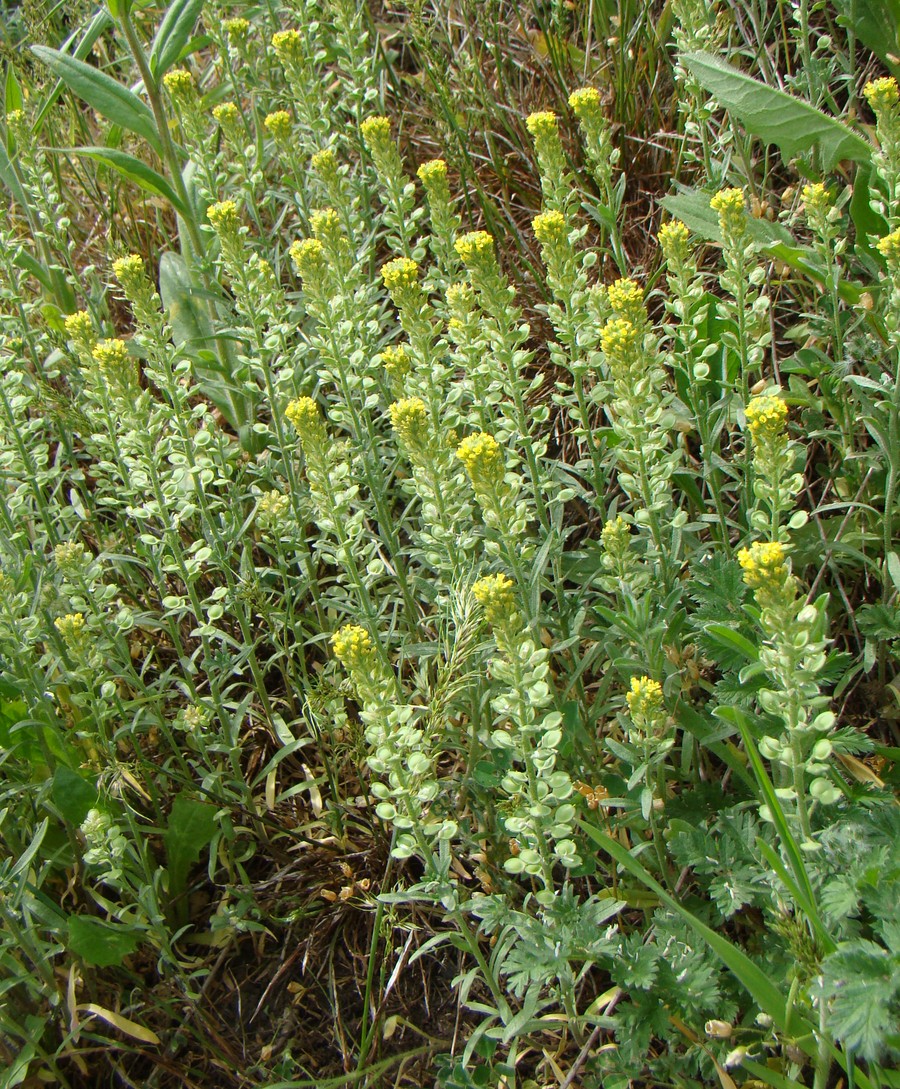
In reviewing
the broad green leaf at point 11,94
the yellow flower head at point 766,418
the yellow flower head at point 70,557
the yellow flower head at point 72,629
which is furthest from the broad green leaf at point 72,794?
the broad green leaf at point 11,94

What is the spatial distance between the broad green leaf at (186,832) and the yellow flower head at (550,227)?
1.80 metres

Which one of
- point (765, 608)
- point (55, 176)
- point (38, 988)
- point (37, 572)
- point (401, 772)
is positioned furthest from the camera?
point (55, 176)

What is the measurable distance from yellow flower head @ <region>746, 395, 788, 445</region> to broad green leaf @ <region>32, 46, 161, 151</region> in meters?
2.48

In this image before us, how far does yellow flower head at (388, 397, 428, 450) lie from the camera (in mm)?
2244

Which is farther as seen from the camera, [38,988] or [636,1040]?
[38,988]

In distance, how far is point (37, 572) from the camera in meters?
3.19

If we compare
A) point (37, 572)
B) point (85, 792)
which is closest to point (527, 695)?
point (85, 792)

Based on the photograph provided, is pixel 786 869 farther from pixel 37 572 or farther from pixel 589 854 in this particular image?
pixel 37 572

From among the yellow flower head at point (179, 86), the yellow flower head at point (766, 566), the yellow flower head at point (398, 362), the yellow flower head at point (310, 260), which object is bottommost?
the yellow flower head at point (766, 566)

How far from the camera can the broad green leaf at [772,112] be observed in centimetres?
286

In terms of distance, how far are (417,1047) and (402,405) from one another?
5.29 feet

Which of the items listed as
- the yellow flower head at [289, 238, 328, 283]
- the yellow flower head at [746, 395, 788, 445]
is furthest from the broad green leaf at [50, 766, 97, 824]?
the yellow flower head at [746, 395, 788, 445]

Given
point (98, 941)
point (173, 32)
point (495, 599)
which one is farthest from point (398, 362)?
point (173, 32)

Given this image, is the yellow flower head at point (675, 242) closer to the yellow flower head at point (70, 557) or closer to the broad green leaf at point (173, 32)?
the yellow flower head at point (70, 557)
